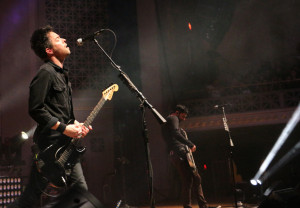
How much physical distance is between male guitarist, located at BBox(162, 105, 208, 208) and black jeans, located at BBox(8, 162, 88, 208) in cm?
286

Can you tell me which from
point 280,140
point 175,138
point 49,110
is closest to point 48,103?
point 49,110

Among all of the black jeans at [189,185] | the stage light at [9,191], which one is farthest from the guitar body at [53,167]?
the stage light at [9,191]

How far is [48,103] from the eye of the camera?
259 centimetres

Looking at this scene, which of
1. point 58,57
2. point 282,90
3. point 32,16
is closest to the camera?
point 58,57

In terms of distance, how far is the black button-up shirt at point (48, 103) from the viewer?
246 centimetres

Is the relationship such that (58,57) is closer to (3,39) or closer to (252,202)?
(252,202)

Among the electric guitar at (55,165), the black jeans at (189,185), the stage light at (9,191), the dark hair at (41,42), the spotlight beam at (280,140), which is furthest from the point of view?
the spotlight beam at (280,140)

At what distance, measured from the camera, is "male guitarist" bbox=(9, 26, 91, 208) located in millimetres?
2451

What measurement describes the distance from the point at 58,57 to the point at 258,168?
8.08m

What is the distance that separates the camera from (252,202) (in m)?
6.41

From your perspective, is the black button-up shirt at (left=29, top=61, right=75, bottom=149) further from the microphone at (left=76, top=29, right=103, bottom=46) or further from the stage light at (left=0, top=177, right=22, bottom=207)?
the stage light at (left=0, top=177, right=22, bottom=207)

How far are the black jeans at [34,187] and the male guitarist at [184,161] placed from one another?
2.86 metres

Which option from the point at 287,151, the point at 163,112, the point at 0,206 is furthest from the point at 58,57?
the point at 287,151

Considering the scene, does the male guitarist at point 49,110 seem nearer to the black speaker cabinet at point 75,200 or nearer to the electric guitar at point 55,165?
the electric guitar at point 55,165
